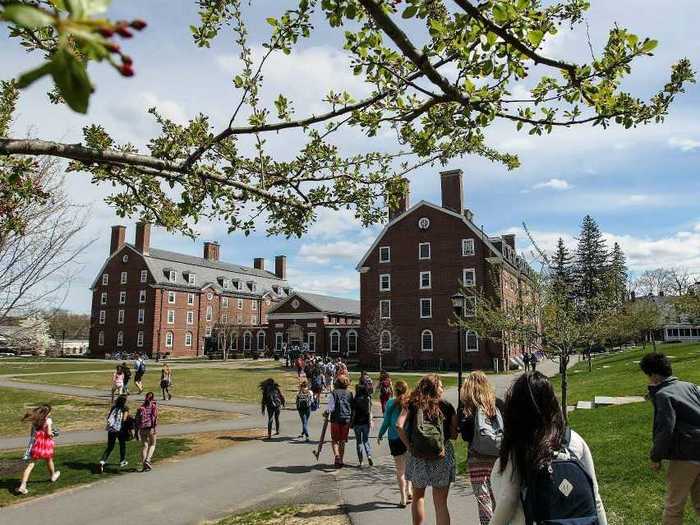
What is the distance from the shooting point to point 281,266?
86.4 m

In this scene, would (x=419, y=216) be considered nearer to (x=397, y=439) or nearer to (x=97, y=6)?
(x=397, y=439)

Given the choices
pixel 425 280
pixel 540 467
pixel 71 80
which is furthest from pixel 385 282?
pixel 71 80

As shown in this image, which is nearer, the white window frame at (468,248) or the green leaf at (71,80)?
the green leaf at (71,80)

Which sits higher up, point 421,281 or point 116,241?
point 116,241

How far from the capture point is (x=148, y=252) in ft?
211

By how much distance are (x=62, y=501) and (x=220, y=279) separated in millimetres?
63983

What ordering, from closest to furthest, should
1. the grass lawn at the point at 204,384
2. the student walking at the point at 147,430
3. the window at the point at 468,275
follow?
1. the student walking at the point at 147,430
2. the grass lawn at the point at 204,384
3. the window at the point at 468,275

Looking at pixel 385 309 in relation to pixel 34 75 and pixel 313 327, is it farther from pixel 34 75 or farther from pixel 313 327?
pixel 34 75

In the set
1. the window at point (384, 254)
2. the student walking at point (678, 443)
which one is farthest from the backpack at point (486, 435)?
the window at point (384, 254)

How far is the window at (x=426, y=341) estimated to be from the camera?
43.8 meters

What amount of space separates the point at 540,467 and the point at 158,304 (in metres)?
63.2

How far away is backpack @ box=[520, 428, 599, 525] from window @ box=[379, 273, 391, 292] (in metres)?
43.5

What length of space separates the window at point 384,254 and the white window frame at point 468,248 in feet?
22.4

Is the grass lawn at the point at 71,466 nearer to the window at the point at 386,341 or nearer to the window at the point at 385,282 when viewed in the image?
the window at the point at 386,341
